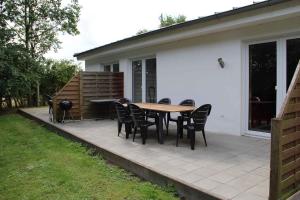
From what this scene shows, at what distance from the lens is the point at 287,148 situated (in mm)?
3299

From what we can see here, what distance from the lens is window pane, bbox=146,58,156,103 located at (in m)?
10.3

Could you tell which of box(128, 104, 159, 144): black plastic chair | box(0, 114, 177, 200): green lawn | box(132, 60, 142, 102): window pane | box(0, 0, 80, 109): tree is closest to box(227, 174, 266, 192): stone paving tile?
box(0, 114, 177, 200): green lawn

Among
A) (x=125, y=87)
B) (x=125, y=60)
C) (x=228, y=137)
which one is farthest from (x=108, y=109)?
(x=228, y=137)

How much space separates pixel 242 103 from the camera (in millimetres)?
7188

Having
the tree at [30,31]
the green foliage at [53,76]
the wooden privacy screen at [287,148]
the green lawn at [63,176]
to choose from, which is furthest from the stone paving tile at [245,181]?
the green foliage at [53,76]

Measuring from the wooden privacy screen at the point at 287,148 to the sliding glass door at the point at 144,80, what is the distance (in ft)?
23.0

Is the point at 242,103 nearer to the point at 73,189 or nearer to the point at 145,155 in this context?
the point at 145,155

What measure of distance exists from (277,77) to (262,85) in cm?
46

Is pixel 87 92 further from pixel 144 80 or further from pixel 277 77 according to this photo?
pixel 277 77

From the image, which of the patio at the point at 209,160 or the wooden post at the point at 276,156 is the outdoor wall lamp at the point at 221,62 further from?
the wooden post at the point at 276,156

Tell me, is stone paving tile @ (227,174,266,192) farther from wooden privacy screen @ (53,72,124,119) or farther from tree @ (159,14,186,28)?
tree @ (159,14,186,28)

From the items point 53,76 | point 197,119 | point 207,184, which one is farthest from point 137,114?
point 53,76

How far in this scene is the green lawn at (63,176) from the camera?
404cm

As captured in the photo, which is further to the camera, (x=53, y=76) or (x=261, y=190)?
(x=53, y=76)
